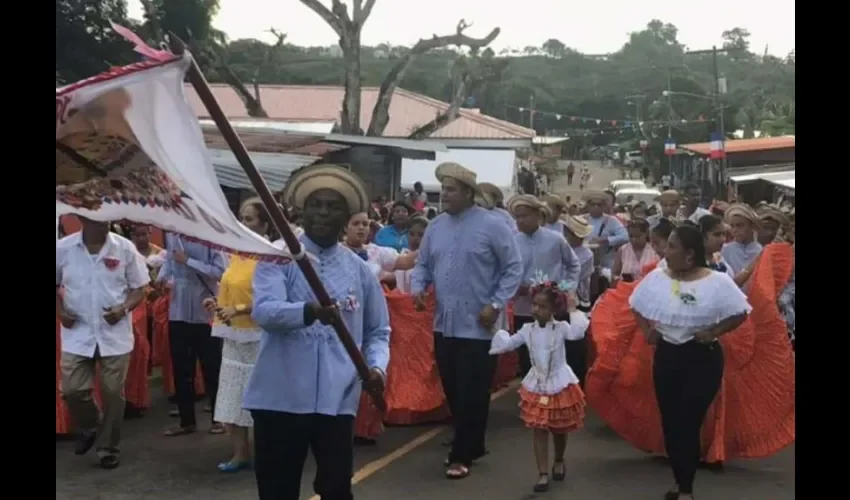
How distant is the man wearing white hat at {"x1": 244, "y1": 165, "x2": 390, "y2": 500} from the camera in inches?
180

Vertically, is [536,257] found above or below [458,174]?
below

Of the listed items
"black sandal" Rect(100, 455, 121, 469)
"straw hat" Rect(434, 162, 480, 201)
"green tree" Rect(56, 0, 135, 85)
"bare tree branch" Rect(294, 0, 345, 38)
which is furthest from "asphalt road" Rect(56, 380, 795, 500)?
"bare tree branch" Rect(294, 0, 345, 38)

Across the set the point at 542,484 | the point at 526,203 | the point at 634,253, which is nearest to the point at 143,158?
the point at 542,484

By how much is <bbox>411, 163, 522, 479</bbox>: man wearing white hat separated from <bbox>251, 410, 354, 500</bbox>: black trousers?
2558mm

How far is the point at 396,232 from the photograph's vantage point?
451 inches

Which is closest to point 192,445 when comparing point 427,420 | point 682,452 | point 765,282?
point 427,420

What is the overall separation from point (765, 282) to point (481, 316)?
1.90 m

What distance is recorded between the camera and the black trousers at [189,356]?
8.20m

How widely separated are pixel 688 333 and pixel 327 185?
254 cm

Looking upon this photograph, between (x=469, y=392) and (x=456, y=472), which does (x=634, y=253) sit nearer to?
(x=469, y=392)

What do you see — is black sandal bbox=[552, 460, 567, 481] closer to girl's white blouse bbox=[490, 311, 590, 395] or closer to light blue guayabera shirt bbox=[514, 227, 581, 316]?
girl's white blouse bbox=[490, 311, 590, 395]

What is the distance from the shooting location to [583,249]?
34.7 feet
